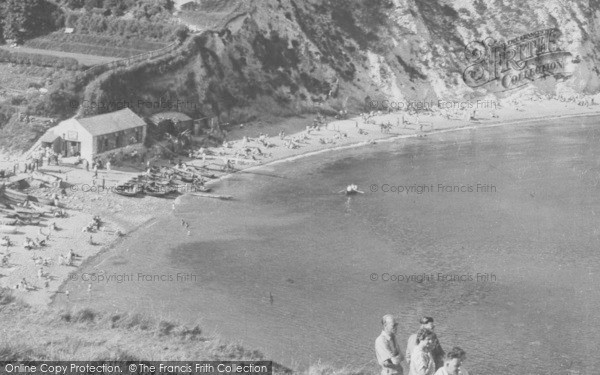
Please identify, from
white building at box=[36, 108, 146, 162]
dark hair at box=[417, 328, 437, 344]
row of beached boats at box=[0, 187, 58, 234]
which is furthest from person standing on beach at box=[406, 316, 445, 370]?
white building at box=[36, 108, 146, 162]

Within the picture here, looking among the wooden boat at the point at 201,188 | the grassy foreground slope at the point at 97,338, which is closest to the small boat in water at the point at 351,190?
the wooden boat at the point at 201,188

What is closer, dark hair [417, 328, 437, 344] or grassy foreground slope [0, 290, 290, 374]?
dark hair [417, 328, 437, 344]

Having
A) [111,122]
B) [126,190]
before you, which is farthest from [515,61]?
[126,190]

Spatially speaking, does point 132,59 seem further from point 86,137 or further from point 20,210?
point 20,210

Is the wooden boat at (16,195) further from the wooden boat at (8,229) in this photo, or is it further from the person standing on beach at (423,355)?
the person standing on beach at (423,355)

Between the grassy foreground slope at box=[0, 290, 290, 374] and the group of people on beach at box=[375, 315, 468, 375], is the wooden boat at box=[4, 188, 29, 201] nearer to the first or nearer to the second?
the grassy foreground slope at box=[0, 290, 290, 374]
